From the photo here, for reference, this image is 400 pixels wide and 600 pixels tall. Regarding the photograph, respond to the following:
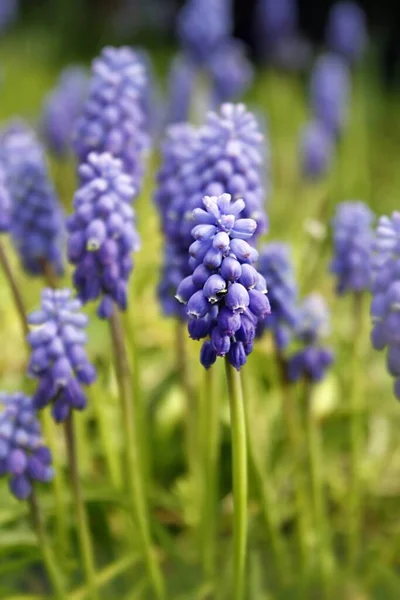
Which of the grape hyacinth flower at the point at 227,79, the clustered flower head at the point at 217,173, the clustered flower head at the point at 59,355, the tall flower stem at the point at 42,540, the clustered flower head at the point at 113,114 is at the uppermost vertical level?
the grape hyacinth flower at the point at 227,79

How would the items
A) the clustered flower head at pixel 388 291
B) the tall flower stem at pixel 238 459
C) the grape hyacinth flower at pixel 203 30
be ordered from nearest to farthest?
the tall flower stem at pixel 238 459 → the clustered flower head at pixel 388 291 → the grape hyacinth flower at pixel 203 30

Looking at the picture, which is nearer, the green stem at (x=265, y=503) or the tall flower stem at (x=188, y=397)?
the green stem at (x=265, y=503)

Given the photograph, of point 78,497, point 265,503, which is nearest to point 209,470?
point 265,503

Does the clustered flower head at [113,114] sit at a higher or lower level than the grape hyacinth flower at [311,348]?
higher

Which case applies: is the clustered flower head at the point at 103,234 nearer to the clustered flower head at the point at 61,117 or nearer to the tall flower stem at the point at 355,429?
the tall flower stem at the point at 355,429

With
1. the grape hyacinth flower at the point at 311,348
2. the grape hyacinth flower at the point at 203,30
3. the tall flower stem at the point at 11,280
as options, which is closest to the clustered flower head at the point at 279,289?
the grape hyacinth flower at the point at 311,348

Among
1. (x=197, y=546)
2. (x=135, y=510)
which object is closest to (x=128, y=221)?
(x=135, y=510)

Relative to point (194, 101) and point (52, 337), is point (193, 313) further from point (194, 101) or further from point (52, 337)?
point (194, 101)

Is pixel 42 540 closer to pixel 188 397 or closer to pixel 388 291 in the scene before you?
pixel 188 397
